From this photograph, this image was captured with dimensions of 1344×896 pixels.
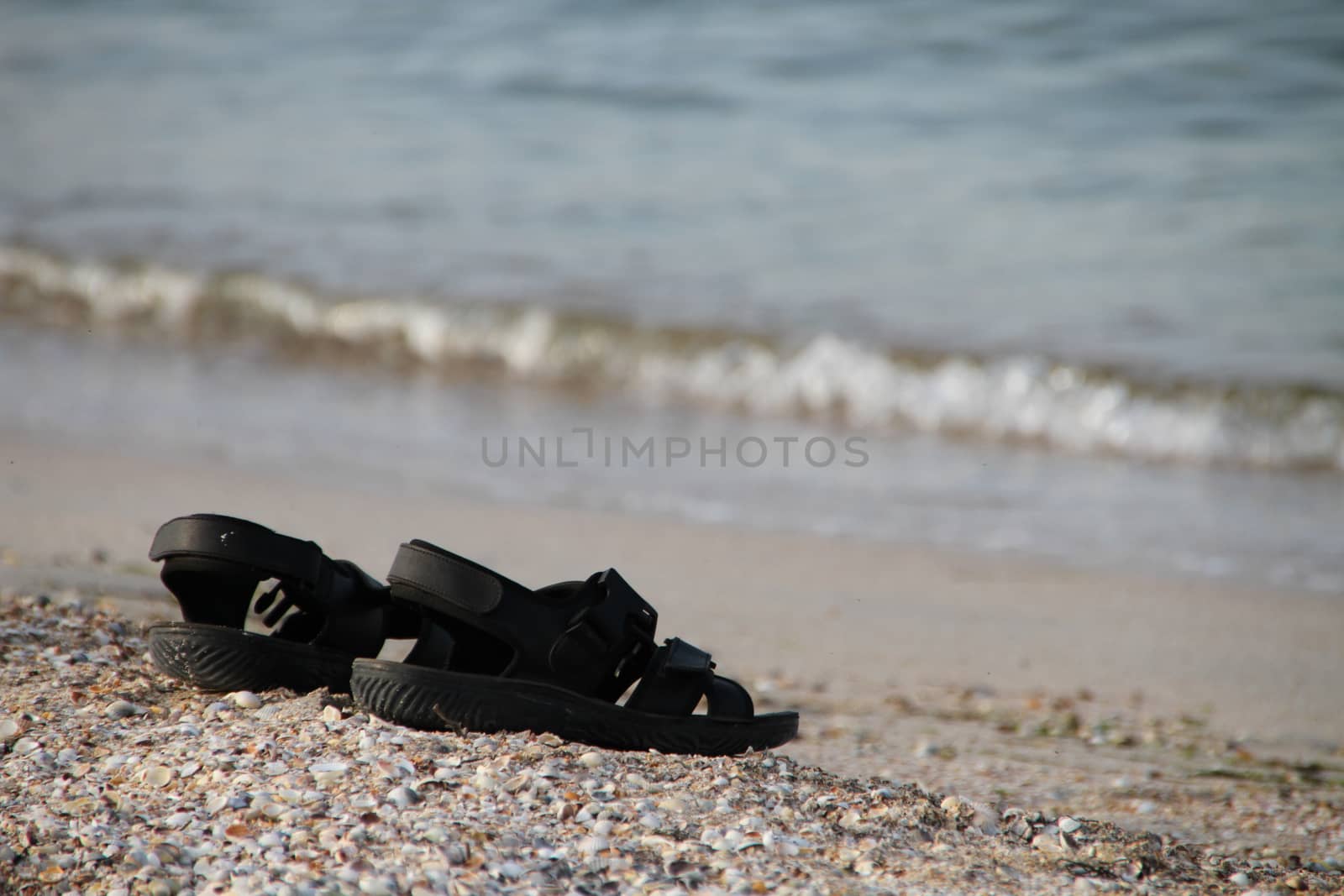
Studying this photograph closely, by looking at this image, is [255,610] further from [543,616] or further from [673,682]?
[673,682]

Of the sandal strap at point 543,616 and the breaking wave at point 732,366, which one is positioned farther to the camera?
the breaking wave at point 732,366

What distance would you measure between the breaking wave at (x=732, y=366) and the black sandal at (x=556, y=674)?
4716 mm

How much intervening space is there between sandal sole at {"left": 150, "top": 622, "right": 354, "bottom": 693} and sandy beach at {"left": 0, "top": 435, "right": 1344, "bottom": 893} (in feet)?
0.14

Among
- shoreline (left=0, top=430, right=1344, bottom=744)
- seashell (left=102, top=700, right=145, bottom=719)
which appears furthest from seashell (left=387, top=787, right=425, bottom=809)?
shoreline (left=0, top=430, right=1344, bottom=744)

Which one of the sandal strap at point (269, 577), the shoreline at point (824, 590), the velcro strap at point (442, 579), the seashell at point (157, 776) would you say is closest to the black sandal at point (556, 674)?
the velcro strap at point (442, 579)

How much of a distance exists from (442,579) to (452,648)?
0.26 meters

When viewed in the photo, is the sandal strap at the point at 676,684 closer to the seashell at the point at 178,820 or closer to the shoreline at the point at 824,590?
the seashell at the point at 178,820

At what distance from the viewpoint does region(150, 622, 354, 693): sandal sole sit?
231 cm

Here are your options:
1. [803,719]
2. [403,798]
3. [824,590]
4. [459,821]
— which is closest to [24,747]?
[403,798]

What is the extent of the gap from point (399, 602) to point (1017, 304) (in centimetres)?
587

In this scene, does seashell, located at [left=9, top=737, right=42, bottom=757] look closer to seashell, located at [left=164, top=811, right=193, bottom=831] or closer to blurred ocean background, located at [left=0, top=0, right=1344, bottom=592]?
seashell, located at [left=164, top=811, right=193, bottom=831]

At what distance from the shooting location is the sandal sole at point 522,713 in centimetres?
215

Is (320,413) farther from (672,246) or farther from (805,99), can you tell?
(805,99)

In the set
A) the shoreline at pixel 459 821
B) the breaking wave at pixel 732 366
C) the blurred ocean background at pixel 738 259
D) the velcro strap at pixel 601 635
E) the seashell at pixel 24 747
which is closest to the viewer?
the shoreline at pixel 459 821
